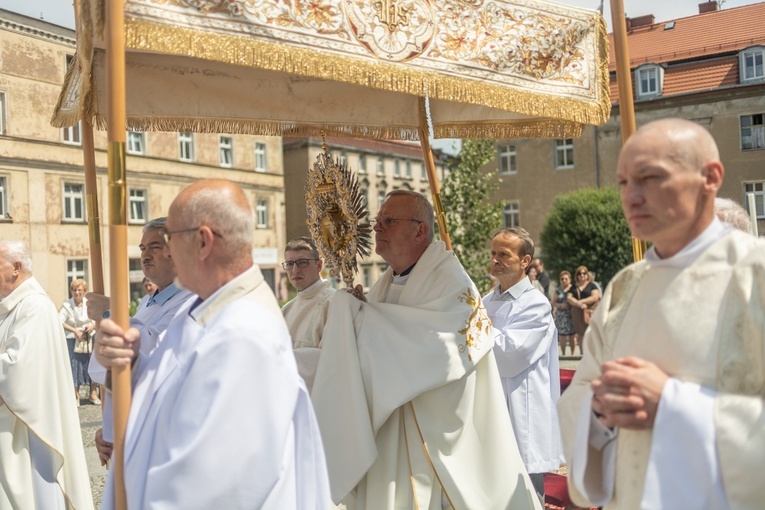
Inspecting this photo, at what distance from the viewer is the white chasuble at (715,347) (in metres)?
2.08

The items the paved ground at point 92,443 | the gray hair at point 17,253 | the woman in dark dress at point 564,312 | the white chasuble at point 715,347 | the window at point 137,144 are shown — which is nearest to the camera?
the white chasuble at point 715,347

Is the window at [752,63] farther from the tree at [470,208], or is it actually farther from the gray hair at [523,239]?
the gray hair at [523,239]

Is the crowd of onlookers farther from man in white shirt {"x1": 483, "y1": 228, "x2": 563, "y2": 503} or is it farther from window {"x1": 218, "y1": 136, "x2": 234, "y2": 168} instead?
window {"x1": 218, "y1": 136, "x2": 234, "y2": 168}

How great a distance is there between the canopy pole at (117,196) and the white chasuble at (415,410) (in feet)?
4.93

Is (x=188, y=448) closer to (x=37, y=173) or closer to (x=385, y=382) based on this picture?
(x=385, y=382)

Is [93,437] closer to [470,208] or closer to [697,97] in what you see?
[470,208]

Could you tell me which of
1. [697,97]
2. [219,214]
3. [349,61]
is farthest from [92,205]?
[697,97]

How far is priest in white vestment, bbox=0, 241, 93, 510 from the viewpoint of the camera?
15.3 ft

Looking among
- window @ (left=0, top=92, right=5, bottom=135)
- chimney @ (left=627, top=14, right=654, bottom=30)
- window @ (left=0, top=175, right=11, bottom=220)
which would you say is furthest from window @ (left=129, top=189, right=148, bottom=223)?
chimney @ (left=627, top=14, right=654, bottom=30)

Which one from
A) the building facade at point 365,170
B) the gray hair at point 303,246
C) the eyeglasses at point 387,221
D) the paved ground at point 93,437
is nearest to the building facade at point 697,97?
the building facade at point 365,170

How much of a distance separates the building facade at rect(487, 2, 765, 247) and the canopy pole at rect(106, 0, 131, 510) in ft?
92.2

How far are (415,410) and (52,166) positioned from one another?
2650cm

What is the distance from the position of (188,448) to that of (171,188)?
3104 centimetres

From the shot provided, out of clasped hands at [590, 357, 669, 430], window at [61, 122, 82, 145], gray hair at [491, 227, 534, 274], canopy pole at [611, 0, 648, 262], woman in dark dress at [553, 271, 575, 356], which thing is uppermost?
window at [61, 122, 82, 145]
